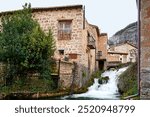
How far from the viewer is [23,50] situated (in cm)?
1348

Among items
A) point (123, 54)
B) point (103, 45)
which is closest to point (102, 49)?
point (103, 45)

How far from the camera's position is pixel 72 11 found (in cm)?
1855

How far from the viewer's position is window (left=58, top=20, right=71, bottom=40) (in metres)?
18.7

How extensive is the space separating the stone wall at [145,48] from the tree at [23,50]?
8425 mm

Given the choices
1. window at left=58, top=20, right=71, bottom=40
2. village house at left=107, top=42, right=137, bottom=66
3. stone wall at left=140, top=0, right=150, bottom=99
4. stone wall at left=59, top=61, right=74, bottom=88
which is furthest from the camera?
village house at left=107, top=42, right=137, bottom=66

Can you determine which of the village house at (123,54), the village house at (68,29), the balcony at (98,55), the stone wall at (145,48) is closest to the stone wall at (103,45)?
the balcony at (98,55)

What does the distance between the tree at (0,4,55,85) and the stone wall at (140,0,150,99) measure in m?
8.43

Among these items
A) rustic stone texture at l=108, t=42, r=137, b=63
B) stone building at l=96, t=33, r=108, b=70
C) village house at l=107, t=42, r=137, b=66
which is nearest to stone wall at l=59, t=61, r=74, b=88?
stone building at l=96, t=33, r=108, b=70

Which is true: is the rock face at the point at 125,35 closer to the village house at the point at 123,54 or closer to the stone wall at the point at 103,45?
the village house at the point at 123,54

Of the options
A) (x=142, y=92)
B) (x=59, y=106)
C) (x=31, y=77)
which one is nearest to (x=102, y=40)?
(x=31, y=77)

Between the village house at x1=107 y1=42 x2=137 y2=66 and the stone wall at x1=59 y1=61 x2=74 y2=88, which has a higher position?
the village house at x1=107 y1=42 x2=137 y2=66

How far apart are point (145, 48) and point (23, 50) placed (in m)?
8.64

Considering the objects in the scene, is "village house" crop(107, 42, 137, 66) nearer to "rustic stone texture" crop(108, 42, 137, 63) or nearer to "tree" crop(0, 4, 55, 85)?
"rustic stone texture" crop(108, 42, 137, 63)

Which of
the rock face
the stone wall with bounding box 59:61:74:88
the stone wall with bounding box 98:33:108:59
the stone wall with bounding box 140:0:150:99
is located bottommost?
the stone wall with bounding box 59:61:74:88
